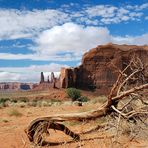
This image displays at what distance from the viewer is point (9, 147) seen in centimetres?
1127

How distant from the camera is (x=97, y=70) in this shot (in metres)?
96.1

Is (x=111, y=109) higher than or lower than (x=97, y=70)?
lower

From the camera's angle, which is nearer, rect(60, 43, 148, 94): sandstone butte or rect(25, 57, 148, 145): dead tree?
→ rect(25, 57, 148, 145): dead tree

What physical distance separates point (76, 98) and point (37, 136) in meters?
52.9

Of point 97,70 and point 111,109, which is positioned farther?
point 97,70

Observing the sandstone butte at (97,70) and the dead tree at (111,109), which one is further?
the sandstone butte at (97,70)

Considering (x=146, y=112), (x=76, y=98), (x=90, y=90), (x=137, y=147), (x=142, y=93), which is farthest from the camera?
(x=90, y=90)

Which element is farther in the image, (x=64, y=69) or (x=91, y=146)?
(x=64, y=69)

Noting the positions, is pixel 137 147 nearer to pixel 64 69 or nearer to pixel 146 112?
pixel 146 112

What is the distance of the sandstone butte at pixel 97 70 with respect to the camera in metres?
89.2

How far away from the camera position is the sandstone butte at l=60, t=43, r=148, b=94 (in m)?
89.2

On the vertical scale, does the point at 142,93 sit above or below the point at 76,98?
above

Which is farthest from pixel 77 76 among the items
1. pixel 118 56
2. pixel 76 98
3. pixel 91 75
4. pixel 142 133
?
pixel 142 133

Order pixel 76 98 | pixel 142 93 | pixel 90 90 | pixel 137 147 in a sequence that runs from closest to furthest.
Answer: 1. pixel 142 93
2. pixel 137 147
3. pixel 76 98
4. pixel 90 90
